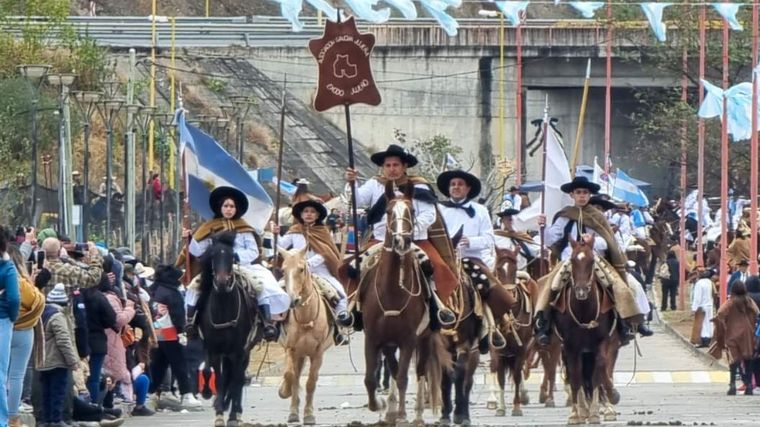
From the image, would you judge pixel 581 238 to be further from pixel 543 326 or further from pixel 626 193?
pixel 626 193

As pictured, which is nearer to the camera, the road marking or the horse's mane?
the horse's mane

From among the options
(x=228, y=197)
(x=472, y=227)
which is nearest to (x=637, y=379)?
(x=472, y=227)

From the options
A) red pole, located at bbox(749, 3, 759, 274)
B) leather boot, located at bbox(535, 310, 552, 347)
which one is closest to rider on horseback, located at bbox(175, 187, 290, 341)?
leather boot, located at bbox(535, 310, 552, 347)

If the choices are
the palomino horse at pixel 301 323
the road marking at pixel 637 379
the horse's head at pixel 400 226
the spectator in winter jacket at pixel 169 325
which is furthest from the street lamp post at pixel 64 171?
the horse's head at pixel 400 226

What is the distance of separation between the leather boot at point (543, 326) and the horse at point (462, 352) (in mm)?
638

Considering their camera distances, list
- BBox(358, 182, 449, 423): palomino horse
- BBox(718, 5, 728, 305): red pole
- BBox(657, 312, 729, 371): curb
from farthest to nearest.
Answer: BBox(718, 5, 728, 305): red pole → BBox(657, 312, 729, 371): curb → BBox(358, 182, 449, 423): palomino horse

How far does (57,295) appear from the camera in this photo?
22578 mm

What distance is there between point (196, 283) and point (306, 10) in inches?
2912

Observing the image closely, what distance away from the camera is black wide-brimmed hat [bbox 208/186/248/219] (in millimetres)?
23781

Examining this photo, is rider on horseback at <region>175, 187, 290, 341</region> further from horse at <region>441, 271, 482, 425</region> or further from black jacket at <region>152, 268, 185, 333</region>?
black jacket at <region>152, 268, 185, 333</region>

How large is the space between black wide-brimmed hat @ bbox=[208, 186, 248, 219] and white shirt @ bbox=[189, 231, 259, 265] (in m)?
0.24

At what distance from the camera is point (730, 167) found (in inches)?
2013

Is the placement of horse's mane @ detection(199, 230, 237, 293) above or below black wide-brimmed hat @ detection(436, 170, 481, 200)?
below

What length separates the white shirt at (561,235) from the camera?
2441cm
